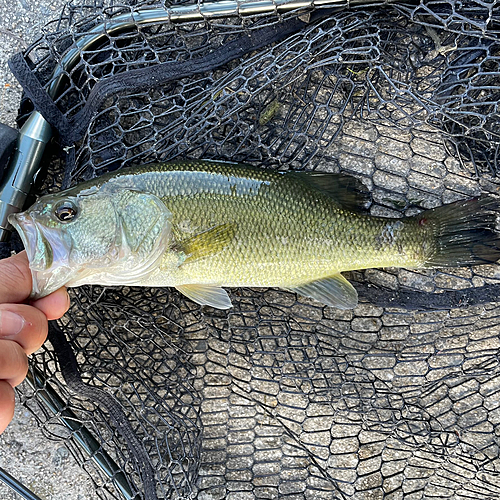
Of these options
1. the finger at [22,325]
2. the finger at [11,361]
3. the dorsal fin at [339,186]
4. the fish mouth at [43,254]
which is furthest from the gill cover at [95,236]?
the dorsal fin at [339,186]

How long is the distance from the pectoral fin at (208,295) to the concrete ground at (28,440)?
129 cm

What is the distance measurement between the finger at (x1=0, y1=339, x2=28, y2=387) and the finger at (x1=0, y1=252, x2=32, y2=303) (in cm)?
21

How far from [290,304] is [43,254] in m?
1.16

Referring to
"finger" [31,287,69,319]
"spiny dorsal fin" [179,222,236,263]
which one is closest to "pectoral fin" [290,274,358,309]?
"spiny dorsal fin" [179,222,236,263]

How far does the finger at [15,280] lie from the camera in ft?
5.11

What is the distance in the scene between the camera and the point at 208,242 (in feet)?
5.80

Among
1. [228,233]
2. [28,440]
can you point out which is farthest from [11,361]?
[28,440]

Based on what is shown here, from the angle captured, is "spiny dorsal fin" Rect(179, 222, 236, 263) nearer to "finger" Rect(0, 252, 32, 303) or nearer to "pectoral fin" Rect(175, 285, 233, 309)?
"pectoral fin" Rect(175, 285, 233, 309)

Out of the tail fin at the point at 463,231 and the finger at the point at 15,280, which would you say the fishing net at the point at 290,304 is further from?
the finger at the point at 15,280

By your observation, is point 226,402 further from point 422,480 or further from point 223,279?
point 422,480

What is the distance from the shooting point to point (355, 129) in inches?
85.7

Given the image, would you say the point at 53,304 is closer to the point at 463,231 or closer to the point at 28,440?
the point at 28,440

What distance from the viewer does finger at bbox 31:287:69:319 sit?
1625 mm

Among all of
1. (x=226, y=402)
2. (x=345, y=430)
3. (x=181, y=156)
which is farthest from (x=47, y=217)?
(x=345, y=430)
